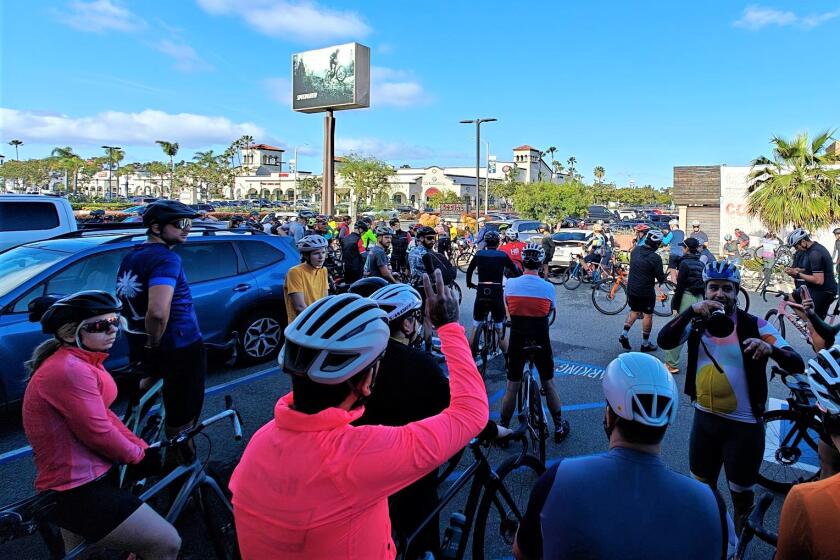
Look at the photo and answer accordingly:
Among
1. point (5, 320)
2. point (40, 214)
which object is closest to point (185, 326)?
point (5, 320)

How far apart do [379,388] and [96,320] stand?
149cm

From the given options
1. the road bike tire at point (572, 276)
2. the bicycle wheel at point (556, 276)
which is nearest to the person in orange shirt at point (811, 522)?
the road bike tire at point (572, 276)

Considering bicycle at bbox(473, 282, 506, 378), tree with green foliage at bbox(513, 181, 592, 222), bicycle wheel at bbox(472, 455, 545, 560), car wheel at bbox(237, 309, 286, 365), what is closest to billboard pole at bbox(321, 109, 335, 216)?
tree with green foliage at bbox(513, 181, 592, 222)

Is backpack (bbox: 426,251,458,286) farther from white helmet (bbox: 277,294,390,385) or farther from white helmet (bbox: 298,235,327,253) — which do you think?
white helmet (bbox: 277,294,390,385)

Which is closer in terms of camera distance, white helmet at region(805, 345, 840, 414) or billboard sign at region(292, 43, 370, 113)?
white helmet at region(805, 345, 840, 414)

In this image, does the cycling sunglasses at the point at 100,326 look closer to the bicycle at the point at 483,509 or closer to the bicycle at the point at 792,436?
the bicycle at the point at 483,509

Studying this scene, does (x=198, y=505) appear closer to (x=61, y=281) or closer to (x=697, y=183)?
(x=61, y=281)

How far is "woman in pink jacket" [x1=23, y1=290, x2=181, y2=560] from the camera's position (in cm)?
235

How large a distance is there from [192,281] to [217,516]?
426 centimetres

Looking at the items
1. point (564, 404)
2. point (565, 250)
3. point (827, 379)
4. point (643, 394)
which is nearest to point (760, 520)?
point (827, 379)

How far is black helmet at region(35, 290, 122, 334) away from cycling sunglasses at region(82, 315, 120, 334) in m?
0.04

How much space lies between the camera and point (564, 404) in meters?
6.03

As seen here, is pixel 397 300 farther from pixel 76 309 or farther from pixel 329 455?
pixel 76 309

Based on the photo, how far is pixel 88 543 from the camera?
2.34m
